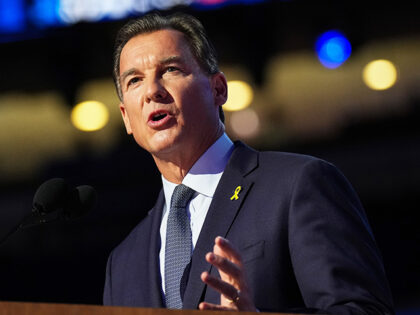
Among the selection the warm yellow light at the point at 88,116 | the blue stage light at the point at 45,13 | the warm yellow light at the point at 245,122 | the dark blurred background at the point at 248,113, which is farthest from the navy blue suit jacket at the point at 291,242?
the warm yellow light at the point at 88,116

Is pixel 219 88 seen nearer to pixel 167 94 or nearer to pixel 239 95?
pixel 167 94

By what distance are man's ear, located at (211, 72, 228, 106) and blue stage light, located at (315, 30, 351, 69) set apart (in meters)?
4.34

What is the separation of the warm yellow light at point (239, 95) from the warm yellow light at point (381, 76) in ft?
3.59

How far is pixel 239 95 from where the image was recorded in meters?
7.50

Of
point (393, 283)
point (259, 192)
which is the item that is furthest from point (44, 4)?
point (259, 192)

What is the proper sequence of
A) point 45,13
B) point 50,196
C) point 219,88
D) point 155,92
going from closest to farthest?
point 50,196
point 155,92
point 219,88
point 45,13

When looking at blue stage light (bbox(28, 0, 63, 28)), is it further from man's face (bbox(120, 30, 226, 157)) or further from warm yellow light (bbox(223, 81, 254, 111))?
man's face (bbox(120, 30, 226, 157))

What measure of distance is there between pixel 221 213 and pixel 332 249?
0.35 m

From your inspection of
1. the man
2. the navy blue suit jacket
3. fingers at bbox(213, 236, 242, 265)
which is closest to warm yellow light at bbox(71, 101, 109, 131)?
the man

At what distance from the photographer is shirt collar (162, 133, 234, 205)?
2145 millimetres

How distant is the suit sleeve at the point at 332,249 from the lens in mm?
1662

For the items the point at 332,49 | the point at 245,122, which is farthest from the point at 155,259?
the point at 245,122

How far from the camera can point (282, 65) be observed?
299 inches

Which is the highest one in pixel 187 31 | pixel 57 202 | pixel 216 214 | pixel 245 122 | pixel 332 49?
pixel 187 31
